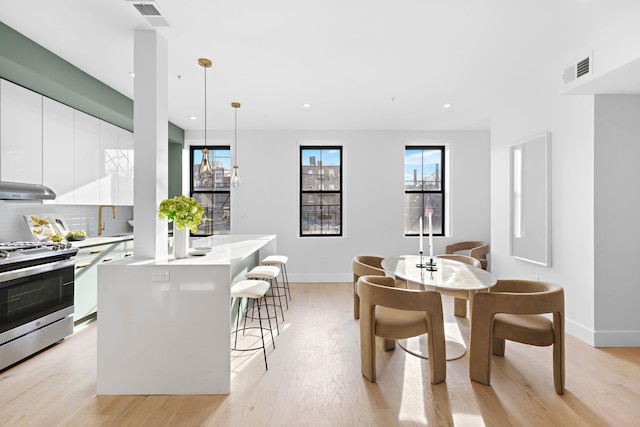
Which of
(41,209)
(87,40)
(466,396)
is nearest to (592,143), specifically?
(466,396)

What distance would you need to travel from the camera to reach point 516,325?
2279mm

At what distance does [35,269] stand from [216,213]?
3079mm

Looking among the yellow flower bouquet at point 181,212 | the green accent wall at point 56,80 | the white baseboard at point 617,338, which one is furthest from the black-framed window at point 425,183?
the green accent wall at point 56,80

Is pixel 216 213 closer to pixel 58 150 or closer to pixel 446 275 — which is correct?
pixel 58 150

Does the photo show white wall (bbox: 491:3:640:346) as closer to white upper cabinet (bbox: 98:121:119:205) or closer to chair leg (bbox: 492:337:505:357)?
chair leg (bbox: 492:337:505:357)

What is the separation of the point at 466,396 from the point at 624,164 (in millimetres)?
2613

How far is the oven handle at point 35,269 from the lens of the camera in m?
2.45

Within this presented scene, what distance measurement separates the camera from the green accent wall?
2.44 metres

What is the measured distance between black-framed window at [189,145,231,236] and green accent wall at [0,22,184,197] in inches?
60.6

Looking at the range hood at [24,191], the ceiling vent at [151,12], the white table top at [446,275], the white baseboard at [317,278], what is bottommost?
the white baseboard at [317,278]

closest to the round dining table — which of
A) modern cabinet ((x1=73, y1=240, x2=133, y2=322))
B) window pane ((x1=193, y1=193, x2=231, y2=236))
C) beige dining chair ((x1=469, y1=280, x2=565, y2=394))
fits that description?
beige dining chair ((x1=469, y1=280, x2=565, y2=394))

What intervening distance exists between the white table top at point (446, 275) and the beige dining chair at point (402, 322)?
20cm

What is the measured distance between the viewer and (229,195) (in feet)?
18.6

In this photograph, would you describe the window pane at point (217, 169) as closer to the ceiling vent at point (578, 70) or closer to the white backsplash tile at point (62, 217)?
the white backsplash tile at point (62, 217)
